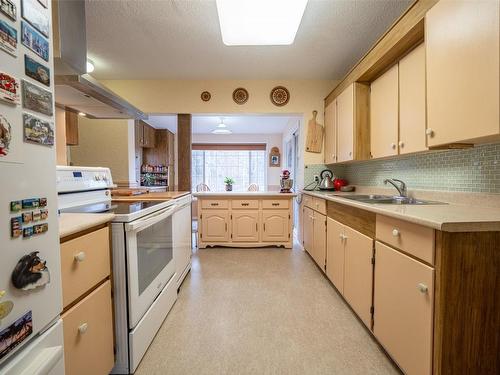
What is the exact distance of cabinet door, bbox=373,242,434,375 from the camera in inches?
39.7

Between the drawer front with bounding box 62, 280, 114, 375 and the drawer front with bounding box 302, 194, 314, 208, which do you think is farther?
the drawer front with bounding box 302, 194, 314, 208

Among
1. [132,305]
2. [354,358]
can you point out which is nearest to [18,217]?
[132,305]

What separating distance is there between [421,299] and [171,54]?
2870 mm

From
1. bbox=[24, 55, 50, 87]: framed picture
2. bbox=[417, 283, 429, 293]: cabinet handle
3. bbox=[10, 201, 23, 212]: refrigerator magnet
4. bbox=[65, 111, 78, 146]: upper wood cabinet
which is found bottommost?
bbox=[417, 283, 429, 293]: cabinet handle

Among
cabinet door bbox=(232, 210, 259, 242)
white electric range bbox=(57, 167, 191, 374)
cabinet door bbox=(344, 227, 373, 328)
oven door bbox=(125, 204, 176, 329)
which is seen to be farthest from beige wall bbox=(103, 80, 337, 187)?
cabinet door bbox=(344, 227, 373, 328)

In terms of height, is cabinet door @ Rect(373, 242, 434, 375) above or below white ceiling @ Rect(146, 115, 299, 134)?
below

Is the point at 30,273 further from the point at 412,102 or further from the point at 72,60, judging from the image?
the point at 412,102

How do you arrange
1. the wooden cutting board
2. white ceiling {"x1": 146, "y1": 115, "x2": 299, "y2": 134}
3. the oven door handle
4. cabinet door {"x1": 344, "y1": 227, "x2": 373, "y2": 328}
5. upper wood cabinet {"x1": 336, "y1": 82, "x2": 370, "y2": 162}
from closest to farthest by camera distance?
the oven door handle
cabinet door {"x1": 344, "y1": 227, "x2": 373, "y2": 328}
upper wood cabinet {"x1": 336, "y1": 82, "x2": 370, "y2": 162}
the wooden cutting board
white ceiling {"x1": 146, "y1": 115, "x2": 299, "y2": 134}

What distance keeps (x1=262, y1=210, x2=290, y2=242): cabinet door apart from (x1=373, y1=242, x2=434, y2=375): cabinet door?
1.96 metres

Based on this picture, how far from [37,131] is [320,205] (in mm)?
2276

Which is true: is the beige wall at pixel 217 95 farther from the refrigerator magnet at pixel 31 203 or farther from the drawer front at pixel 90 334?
the refrigerator magnet at pixel 31 203

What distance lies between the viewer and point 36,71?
625 millimetres

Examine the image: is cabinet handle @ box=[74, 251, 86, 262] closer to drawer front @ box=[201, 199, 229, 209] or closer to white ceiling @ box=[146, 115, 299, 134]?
drawer front @ box=[201, 199, 229, 209]

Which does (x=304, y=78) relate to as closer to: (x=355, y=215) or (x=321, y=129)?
(x=321, y=129)
